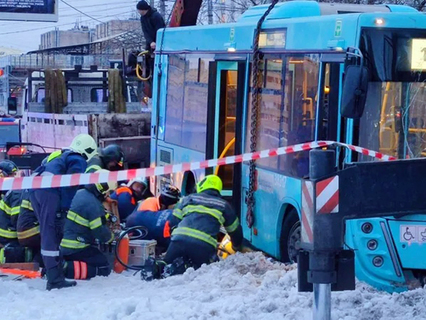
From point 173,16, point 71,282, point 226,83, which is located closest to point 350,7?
point 226,83

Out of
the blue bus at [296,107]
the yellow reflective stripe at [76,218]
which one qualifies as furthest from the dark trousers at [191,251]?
the yellow reflective stripe at [76,218]

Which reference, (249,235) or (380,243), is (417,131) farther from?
(249,235)

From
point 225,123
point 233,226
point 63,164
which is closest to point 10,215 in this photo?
point 63,164

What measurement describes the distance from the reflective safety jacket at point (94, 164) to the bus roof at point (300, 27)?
232cm

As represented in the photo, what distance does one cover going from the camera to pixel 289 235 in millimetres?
10062

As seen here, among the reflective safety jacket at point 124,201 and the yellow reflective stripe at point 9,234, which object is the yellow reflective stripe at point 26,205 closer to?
the yellow reflective stripe at point 9,234

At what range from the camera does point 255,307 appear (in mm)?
7492

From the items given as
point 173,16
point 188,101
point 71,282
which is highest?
point 173,16

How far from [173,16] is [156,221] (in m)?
A: 7.03

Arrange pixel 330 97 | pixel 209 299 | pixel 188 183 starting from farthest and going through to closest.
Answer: pixel 188 183 → pixel 330 97 → pixel 209 299

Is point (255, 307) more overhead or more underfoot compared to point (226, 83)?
more underfoot

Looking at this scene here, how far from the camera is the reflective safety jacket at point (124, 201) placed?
13008mm

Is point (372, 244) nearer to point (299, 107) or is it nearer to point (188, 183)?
point (299, 107)

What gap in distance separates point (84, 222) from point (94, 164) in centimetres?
100
